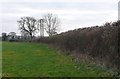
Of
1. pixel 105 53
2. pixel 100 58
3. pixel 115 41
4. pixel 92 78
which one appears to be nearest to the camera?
pixel 92 78

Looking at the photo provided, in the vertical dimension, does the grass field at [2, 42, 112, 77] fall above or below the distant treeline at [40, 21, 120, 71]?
below

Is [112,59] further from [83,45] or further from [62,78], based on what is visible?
[83,45]

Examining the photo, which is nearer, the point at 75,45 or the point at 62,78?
the point at 62,78

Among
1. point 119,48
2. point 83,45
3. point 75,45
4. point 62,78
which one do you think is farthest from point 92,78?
point 75,45

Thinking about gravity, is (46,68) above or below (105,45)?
below

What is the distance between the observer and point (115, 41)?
13.9 metres

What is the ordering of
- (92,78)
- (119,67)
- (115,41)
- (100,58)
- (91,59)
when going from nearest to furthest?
(92,78) < (119,67) < (115,41) < (100,58) < (91,59)

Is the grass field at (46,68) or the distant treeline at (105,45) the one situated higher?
the distant treeline at (105,45)

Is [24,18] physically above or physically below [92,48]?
above

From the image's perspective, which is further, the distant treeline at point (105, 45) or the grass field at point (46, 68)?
the distant treeline at point (105, 45)

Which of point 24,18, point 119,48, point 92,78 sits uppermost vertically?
point 24,18

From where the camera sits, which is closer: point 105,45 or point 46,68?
point 46,68

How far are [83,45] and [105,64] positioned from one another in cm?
780

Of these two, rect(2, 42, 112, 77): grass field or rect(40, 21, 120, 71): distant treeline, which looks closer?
rect(2, 42, 112, 77): grass field
